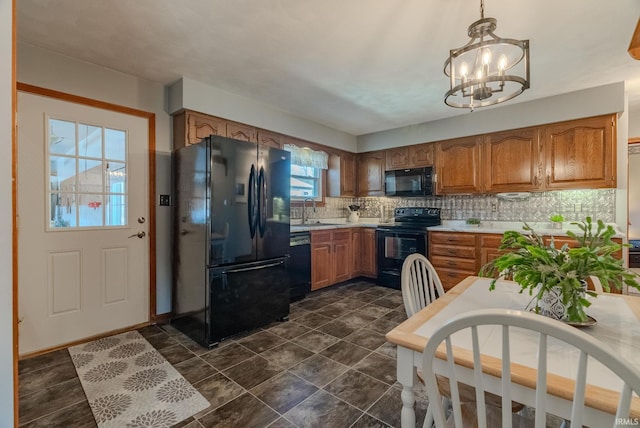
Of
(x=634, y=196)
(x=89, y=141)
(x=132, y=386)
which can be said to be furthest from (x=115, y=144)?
(x=634, y=196)

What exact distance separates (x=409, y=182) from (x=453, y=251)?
1.22 meters

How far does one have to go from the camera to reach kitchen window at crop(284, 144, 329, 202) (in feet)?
14.3

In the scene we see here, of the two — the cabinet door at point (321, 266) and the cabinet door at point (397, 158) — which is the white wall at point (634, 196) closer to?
the cabinet door at point (397, 158)

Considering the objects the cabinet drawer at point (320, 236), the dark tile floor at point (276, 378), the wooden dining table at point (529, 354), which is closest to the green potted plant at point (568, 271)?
the wooden dining table at point (529, 354)

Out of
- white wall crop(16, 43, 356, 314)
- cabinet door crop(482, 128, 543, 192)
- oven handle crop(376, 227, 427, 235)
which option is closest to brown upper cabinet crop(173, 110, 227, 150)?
white wall crop(16, 43, 356, 314)

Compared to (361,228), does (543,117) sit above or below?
above

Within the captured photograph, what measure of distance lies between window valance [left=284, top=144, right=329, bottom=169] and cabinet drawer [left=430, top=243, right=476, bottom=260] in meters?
2.05

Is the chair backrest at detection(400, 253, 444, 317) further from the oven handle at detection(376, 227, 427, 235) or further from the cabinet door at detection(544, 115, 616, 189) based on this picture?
the cabinet door at detection(544, 115, 616, 189)

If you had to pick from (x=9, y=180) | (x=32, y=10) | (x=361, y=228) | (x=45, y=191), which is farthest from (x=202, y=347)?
(x=361, y=228)

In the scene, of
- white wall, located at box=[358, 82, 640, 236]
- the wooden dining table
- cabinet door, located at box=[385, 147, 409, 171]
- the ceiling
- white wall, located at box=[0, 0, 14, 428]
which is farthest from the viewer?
cabinet door, located at box=[385, 147, 409, 171]

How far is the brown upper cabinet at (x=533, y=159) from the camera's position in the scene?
10.4 ft

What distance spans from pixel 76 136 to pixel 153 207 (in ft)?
2.79

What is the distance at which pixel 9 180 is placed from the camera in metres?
0.92

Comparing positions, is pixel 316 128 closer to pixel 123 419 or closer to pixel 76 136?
pixel 76 136
